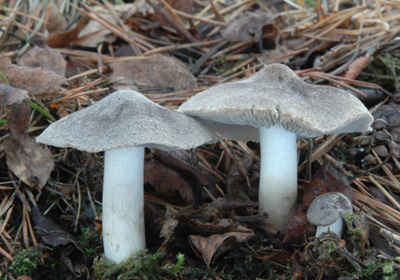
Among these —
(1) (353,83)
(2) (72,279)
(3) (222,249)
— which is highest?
(1) (353,83)

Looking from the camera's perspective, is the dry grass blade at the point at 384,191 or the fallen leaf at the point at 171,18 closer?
the dry grass blade at the point at 384,191

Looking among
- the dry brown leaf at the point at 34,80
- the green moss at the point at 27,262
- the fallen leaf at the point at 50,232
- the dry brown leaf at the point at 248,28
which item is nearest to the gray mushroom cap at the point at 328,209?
the fallen leaf at the point at 50,232

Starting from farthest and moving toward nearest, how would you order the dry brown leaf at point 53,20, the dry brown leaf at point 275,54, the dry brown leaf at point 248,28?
the dry brown leaf at point 53,20
the dry brown leaf at point 248,28
the dry brown leaf at point 275,54

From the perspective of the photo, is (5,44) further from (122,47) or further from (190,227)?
(190,227)

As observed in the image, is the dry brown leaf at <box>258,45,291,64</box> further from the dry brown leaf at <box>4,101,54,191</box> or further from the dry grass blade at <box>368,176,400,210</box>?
the dry brown leaf at <box>4,101,54,191</box>

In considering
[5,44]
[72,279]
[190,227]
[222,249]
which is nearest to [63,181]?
[72,279]

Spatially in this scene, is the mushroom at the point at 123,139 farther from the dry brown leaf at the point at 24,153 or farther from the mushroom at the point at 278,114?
the dry brown leaf at the point at 24,153

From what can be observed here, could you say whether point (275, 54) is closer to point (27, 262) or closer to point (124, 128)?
point (124, 128)

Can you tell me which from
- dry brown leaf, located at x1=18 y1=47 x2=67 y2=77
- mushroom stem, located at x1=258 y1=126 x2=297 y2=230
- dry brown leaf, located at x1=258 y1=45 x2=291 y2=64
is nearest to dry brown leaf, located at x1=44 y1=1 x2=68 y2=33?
dry brown leaf, located at x1=18 y1=47 x2=67 y2=77

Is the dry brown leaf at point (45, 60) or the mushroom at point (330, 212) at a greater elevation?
the dry brown leaf at point (45, 60)
